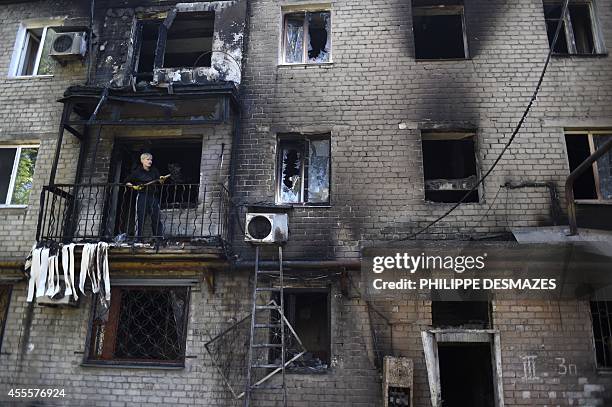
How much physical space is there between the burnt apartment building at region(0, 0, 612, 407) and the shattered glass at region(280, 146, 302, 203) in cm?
3

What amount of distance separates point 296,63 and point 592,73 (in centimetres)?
559

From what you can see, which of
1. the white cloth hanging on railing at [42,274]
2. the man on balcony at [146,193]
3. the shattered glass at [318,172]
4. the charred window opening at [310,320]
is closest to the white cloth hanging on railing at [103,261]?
the man on balcony at [146,193]

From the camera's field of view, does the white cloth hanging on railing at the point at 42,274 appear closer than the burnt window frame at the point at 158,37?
Yes

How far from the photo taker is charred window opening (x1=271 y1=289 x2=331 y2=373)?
8721 mm

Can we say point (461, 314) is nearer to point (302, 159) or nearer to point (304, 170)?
point (304, 170)

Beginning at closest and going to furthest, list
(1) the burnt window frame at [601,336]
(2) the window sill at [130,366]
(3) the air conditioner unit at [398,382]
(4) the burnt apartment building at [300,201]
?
1. (3) the air conditioner unit at [398,382]
2. (1) the burnt window frame at [601,336]
3. (4) the burnt apartment building at [300,201]
4. (2) the window sill at [130,366]

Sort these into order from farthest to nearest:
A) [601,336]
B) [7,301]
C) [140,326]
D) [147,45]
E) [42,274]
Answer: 1. [147,45]
2. [7,301]
3. [140,326]
4. [42,274]
5. [601,336]

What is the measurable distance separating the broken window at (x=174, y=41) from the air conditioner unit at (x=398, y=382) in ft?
23.3

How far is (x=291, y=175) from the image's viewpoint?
9.79 metres

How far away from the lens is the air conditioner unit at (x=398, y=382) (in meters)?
7.87

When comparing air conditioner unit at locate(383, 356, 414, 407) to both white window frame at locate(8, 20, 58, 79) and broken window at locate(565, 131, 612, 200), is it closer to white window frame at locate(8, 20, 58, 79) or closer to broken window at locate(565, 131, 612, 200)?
broken window at locate(565, 131, 612, 200)

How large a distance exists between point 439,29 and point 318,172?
443 cm

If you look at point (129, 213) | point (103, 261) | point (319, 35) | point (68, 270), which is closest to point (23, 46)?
point (129, 213)

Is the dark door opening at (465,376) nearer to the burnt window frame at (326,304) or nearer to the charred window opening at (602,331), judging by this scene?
the charred window opening at (602,331)
